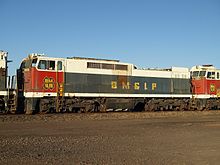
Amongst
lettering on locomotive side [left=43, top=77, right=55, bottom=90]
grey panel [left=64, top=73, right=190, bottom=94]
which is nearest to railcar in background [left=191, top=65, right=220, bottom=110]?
grey panel [left=64, top=73, right=190, bottom=94]

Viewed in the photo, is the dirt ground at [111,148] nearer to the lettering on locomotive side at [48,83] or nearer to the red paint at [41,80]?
the red paint at [41,80]

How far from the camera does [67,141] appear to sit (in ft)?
36.6

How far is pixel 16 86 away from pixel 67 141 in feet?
41.2

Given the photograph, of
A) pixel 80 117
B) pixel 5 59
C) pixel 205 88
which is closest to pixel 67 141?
pixel 80 117

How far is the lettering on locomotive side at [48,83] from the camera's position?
2297 centimetres

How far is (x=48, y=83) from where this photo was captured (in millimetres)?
23141

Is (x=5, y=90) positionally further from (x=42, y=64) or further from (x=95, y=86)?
(x=95, y=86)

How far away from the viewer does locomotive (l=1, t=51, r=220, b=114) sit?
75.2 feet

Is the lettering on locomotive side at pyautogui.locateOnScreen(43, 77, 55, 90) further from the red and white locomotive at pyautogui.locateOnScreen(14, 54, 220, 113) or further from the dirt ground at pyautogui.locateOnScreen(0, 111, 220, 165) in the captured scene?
the dirt ground at pyautogui.locateOnScreen(0, 111, 220, 165)

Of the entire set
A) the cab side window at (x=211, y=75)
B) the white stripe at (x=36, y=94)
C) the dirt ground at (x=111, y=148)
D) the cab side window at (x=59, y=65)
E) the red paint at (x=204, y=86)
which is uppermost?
the cab side window at (x=59, y=65)

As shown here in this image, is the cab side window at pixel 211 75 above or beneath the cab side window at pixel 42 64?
beneath

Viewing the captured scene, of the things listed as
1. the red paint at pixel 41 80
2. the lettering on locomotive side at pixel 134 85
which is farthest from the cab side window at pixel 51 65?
the lettering on locomotive side at pixel 134 85

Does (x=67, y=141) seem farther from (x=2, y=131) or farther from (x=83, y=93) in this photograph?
(x=83, y=93)

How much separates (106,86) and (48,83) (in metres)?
5.46
